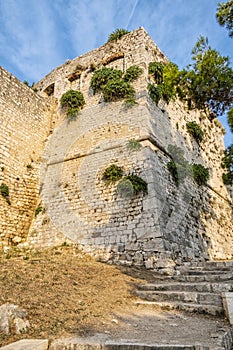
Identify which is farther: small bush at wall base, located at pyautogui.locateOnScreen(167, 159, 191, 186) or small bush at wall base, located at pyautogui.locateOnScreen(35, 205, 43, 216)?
small bush at wall base, located at pyautogui.locateOnScreen(35, 205, 43, 216)

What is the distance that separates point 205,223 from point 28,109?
9.01 m

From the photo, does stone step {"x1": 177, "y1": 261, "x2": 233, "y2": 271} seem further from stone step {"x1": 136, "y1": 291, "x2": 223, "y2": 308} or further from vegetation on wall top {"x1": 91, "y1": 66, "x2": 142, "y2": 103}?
vegetation on wall top {"x1": 91, "y1": 66, "x2": 142, "y2": 103}

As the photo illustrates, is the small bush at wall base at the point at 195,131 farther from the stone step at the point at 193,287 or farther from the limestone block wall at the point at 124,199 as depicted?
the stone step at the point at 193,287

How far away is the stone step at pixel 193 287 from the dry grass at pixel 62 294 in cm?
42

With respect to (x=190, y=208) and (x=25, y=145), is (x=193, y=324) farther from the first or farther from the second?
(x=25, y=145)

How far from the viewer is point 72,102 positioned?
39.3 ft

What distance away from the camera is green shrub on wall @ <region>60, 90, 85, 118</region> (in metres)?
11.9

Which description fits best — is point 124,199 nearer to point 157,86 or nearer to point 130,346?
point 157,86

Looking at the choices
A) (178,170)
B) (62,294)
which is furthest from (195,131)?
(62,294)

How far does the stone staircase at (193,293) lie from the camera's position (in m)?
4.21

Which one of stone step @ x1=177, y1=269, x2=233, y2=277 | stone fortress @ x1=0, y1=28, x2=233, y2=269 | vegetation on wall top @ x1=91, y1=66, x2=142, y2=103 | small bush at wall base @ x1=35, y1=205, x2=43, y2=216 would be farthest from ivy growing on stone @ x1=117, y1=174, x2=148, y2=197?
small bush at wall base @ x1=35, y1=205, x2=43, y2=216

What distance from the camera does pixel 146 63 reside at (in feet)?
36.5

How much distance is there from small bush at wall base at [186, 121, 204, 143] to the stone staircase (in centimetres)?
848

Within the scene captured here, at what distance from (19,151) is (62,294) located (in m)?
7.73
